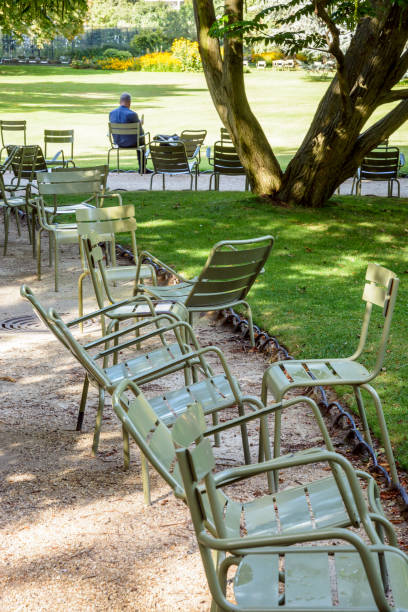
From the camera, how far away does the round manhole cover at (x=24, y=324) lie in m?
6.29

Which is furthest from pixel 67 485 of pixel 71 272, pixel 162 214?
pixel 162 214

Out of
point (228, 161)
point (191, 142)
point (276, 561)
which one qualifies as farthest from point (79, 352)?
point (191, 142)

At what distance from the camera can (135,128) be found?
14812mm

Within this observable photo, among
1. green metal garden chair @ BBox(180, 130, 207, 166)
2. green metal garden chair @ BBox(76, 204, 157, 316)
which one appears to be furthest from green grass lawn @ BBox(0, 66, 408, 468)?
green metal garden chair @ BBox(180, 130, 207, 166)

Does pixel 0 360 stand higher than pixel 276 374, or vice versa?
pixel 276 374

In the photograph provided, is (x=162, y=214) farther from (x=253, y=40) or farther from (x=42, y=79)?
(x=42, y=79)

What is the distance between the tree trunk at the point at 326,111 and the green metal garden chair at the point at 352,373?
6.09 meters

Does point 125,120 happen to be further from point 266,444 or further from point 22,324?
point 266,444

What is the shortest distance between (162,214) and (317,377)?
7.08 m

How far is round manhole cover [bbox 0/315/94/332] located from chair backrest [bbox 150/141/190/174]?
6812 millimetres

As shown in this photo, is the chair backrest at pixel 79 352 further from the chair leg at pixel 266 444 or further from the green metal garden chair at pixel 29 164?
the green metal garden chair at pixel 29 164

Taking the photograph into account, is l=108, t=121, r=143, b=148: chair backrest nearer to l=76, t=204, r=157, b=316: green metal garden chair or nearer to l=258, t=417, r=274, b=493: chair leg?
l=76, t=204, r=157, b=316: green metal garden chair

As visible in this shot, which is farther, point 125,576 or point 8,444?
point 8,444

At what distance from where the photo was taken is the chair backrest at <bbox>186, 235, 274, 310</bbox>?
497cm
